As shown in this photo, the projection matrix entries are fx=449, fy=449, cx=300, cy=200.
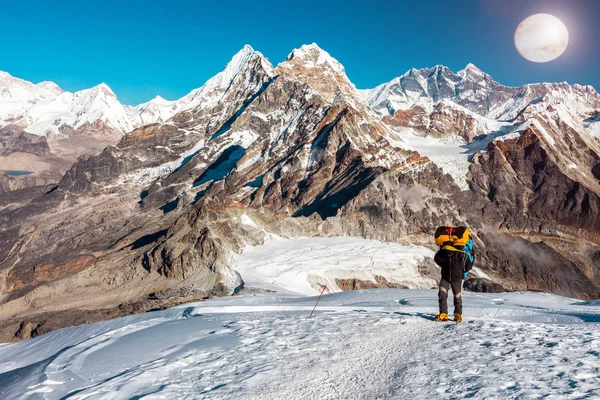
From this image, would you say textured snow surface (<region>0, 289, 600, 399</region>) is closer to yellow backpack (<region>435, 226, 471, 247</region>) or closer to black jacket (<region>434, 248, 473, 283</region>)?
black jacket (<region>434, 248, 473, 283</region>)

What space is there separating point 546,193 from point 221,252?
120982 mm

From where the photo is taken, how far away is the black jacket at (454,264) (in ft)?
34.2

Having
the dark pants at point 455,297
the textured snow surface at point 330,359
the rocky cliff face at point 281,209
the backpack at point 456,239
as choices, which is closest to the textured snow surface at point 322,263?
the rocky cliff face at point 281,209

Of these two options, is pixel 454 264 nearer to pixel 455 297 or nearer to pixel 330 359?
pixel 455 297

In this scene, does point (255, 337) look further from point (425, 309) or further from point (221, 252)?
point (221, 252)

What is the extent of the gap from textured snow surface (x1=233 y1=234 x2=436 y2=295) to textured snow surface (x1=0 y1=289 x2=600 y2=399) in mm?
46082

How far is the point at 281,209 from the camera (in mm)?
113812

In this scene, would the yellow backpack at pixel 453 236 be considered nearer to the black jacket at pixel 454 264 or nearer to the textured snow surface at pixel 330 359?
the black jacket at pixel 454 264

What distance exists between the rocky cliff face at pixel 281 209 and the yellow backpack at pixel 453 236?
159 feet

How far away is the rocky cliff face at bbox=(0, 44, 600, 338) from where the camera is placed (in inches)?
2709

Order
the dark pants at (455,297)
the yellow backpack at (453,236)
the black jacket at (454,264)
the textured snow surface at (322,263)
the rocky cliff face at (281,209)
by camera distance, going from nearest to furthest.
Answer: the yellow backpack at (453,236) → the dark pants at (455,297) → the black jacket at (454,264) → the textured snow surface at (322,263) → the rocky cliff face at (281,209)

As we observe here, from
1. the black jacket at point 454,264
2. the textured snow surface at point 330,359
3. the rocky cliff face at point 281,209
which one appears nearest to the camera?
the textured snow surface at point 330,359

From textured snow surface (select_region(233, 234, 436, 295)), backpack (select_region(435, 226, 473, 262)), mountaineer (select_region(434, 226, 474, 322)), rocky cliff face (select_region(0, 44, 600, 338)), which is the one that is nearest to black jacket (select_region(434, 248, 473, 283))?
mountaineer (select_region(434, 226, 474, 322))

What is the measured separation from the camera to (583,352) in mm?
6891
